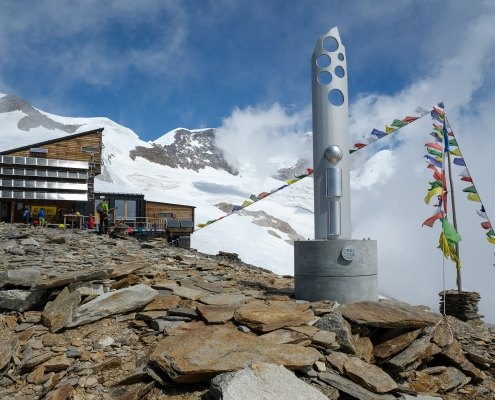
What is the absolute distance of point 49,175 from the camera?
1304 inches

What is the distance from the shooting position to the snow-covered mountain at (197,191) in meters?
51.8

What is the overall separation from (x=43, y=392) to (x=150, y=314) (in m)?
2.26

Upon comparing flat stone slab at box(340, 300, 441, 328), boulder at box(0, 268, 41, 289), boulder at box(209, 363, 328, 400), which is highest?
boulder at box(0, 268, 41, 289)

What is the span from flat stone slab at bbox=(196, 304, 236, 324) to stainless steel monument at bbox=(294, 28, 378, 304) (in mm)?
2385

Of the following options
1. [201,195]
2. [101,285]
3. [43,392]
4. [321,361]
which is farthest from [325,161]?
[201,195]

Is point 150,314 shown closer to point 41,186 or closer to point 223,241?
point 41,186

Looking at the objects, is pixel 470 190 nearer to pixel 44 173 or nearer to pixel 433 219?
pixel 433 219

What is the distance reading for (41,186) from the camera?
107 ft

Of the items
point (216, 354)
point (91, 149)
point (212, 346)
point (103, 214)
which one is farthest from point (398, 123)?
point (91, 149)

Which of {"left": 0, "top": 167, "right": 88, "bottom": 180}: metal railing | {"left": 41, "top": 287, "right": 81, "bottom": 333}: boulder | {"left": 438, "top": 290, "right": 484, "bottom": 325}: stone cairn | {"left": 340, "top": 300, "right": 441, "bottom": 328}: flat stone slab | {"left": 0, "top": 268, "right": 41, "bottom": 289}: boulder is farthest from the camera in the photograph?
{"left": 0, "top": 167, "right": 88, "bottom": 180}: metal railing

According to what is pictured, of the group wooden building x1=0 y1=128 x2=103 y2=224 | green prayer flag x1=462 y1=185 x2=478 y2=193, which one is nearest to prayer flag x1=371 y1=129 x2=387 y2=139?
green prayer flag x1=462 y1=185 x2=478 y2=193

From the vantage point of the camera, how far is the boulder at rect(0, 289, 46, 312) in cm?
771

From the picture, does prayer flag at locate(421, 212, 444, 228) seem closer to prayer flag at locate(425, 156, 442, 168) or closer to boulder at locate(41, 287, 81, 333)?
prayer flag at locate(425, 156, 442, 168)

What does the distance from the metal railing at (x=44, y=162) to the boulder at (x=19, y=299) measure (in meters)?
28.6
